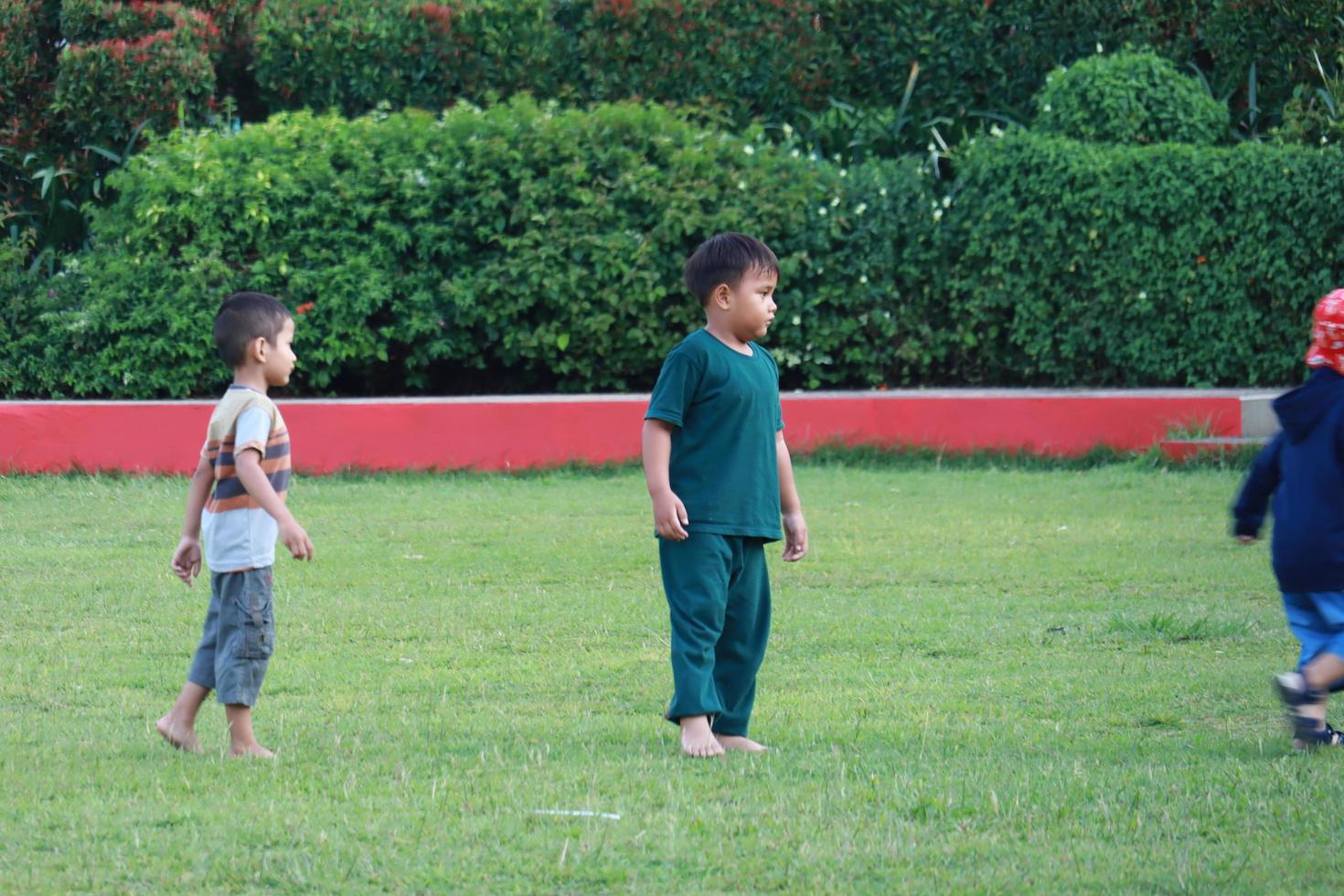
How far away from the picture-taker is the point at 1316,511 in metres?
4.71

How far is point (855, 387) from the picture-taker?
12.8 m

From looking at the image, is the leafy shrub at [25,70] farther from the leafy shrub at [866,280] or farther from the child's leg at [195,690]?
the child's leg at [195,690]

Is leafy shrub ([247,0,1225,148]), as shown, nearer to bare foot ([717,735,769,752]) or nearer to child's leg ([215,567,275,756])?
bare foot ([717,735,769,752])

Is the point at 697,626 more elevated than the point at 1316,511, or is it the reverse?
the point at 1316,511

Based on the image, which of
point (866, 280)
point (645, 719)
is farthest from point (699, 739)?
point (866, 280)

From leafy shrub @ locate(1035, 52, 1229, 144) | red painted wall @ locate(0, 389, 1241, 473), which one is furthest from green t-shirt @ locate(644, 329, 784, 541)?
leafy shrub @ locate(1035, 52, 1229, 144)

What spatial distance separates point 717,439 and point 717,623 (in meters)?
0.50

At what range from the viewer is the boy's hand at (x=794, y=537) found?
4902 millimetres

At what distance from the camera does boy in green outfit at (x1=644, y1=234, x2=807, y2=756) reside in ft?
15.0

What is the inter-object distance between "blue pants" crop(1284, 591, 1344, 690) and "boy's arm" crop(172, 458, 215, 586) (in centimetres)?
300

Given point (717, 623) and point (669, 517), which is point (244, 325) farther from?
point (717, 623)

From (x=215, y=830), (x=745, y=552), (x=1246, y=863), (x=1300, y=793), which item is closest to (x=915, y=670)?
(x=745, y=552)

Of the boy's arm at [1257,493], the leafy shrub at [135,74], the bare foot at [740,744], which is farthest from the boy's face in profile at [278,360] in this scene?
the leafy shrub at [135,74]

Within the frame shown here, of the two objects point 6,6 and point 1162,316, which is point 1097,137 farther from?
point 6,6
